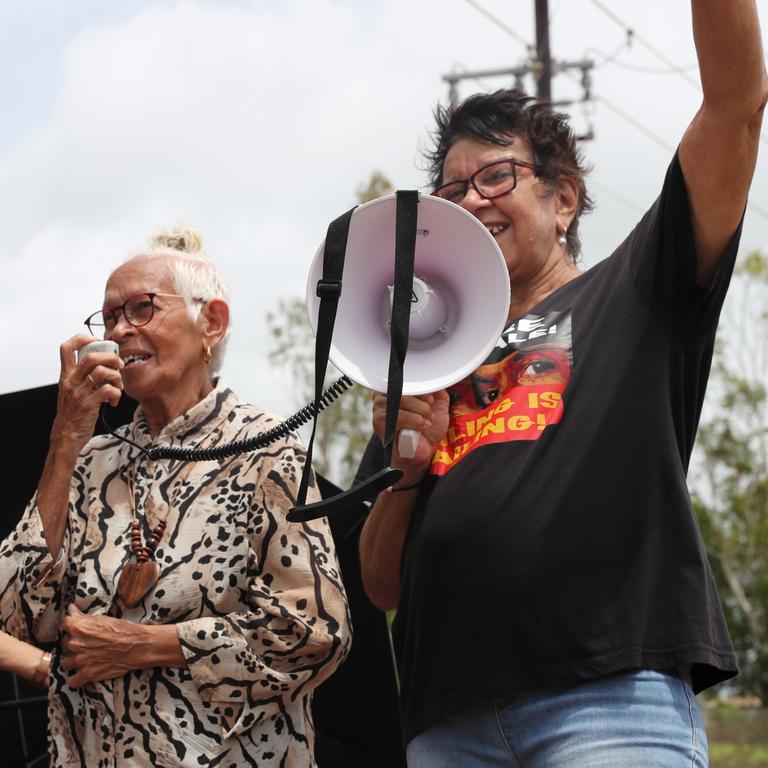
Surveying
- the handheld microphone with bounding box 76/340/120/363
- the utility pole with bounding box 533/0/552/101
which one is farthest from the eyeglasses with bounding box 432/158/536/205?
the utility pole with bounding box 533/0/552/101

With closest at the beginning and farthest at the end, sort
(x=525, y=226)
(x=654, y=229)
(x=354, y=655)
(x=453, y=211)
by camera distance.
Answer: (x=654, y=229), (x=453, y=211), (x=525, y=226), (x=354, y=655)

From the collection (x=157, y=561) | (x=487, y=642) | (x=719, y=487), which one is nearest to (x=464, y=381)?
(x=487, y=642)

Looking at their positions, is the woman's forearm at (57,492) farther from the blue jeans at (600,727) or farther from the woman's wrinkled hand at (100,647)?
the blue jeans at (600,727)

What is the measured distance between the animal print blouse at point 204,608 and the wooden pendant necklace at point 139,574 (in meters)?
0.02

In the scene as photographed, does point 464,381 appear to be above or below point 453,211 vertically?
below

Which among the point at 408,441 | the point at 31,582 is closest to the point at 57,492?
the point at 31,582

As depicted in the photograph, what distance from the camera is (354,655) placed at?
3.33 metres

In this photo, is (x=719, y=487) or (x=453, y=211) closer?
(x=453, y=211)

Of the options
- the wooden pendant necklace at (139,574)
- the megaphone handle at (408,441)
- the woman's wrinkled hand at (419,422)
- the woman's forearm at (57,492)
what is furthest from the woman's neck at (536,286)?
the woman's forearm at (57,492)

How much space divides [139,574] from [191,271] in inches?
35.6

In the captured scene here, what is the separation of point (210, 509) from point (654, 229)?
1.28 m

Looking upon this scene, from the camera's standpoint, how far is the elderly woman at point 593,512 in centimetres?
212

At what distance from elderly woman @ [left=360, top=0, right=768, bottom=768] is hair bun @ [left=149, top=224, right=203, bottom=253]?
120cm

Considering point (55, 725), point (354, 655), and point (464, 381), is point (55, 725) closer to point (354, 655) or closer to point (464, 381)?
point (354, 655)
